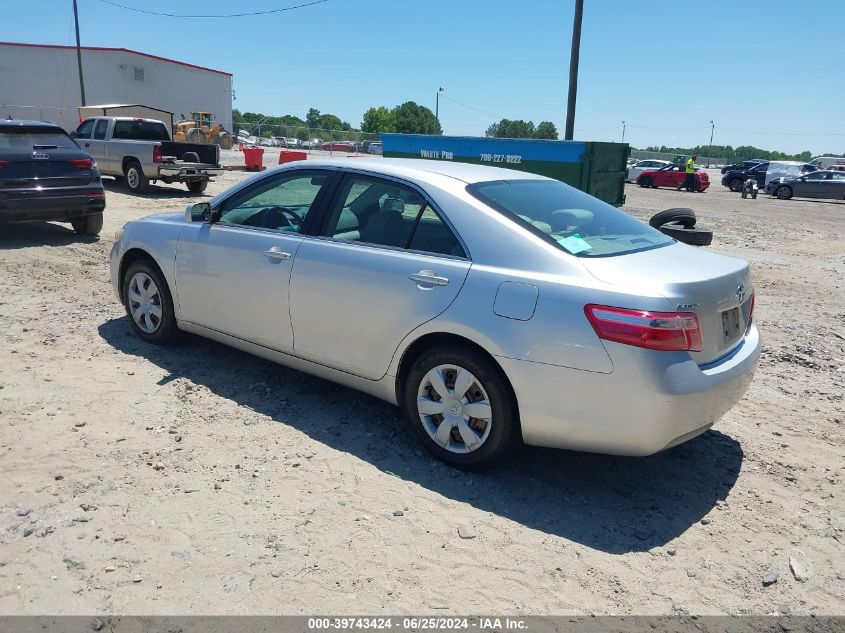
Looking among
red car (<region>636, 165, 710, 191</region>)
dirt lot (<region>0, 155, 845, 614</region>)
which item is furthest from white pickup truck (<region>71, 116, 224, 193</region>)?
red car (<region>636, 165, 710, 191</region>)

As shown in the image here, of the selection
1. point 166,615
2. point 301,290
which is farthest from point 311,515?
point 301,290

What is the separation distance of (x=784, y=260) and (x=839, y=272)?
105 centimetres

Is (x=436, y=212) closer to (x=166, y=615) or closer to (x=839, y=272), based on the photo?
(x=166, y=615)

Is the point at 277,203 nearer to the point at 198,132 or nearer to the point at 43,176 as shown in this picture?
the point at 43,176

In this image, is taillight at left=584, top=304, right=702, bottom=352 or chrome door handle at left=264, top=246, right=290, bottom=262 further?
chrome door handle at left=264, top=246, right=290, bottom=262

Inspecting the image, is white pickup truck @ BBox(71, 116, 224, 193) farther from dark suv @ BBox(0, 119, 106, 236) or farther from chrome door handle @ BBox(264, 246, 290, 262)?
chrome door handle @ BBox(264, 246, 290, 262)

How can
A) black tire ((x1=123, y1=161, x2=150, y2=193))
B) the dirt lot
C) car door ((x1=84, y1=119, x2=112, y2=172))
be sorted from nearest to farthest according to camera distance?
the dirt lot, black tire ((x1=123, y1=161, x2=150, y2=193)), car door ((x1=84, y1=119, x2=112, y2=172))

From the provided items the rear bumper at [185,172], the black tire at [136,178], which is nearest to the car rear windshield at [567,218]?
the rear bumper at [185,172]

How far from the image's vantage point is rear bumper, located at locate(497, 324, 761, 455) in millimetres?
3145

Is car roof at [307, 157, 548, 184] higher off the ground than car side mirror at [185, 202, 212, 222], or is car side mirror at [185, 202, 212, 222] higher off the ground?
car roof at [307, 157, 548, 184]

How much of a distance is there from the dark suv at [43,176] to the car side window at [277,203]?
18.5 ft

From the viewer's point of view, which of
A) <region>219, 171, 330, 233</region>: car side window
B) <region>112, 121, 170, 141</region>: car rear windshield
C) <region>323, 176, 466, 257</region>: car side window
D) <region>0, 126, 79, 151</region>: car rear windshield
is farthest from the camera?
<region>112, 121, 170, 141</region>: car rear windshield

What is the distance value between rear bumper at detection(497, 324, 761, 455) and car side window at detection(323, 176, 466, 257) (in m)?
0.84

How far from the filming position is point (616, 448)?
3336 millimetres
